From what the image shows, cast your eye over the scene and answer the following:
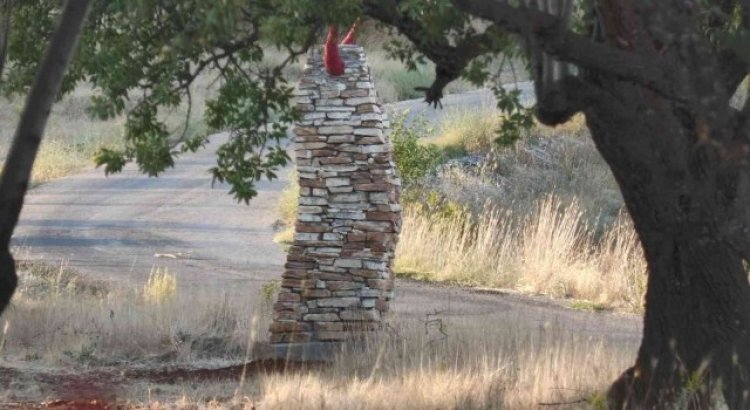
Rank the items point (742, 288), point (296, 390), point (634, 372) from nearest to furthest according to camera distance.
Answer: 1. point (742, 288)
2. point (634, 372)
3. point (296, 390)

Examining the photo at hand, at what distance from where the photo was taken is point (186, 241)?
831 inches

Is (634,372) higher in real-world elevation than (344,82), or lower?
lower

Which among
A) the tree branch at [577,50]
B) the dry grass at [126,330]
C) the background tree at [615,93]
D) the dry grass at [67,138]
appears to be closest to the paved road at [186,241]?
the dry grass at [67,138]

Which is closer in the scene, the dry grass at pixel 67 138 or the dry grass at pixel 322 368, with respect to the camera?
the dry grass at pixel 322 368

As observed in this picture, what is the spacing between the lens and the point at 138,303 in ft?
44.6

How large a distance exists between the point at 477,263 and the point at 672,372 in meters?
11.3

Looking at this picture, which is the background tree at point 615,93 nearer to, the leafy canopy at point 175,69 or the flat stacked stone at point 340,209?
the leafy canopy at point 175,69

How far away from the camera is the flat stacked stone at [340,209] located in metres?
10.5

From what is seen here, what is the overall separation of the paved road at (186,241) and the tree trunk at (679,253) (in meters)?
3.87

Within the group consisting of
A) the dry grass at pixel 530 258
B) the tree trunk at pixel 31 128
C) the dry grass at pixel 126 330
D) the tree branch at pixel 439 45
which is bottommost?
the dry grass at pixel 126 330

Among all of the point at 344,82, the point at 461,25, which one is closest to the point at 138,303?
the point at 344,82

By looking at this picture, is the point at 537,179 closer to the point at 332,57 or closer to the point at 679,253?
the point at 332,57

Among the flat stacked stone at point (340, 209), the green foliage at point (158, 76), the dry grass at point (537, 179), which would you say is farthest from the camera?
the dry grass at point (537, 179)

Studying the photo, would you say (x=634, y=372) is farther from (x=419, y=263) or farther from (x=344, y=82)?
(x=419, y=263)
